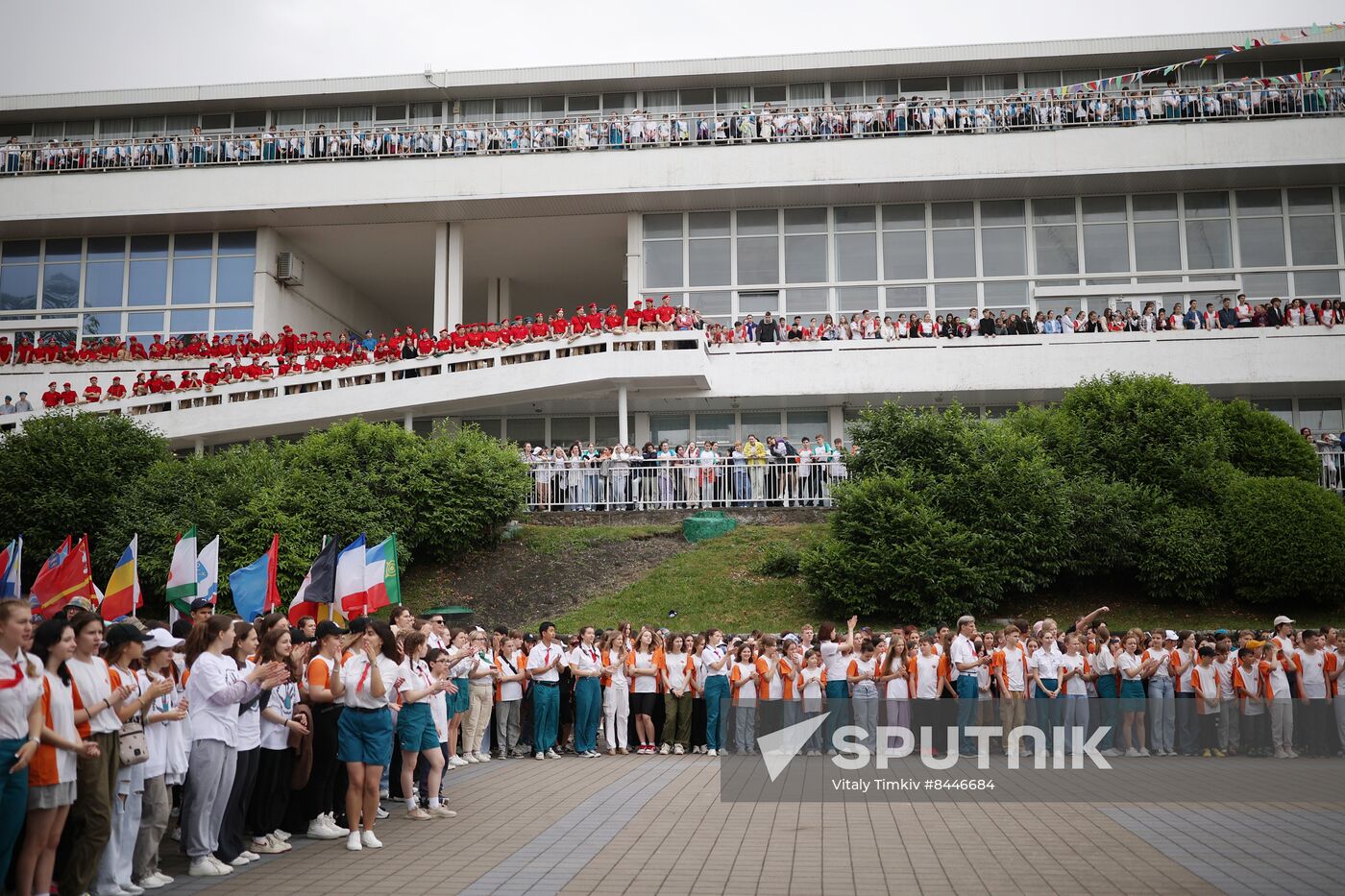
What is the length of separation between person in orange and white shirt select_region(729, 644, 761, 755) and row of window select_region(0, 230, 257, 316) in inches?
1036

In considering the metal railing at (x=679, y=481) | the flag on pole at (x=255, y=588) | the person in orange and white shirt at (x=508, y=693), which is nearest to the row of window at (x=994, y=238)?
the metal railing at (x=679, y=481)

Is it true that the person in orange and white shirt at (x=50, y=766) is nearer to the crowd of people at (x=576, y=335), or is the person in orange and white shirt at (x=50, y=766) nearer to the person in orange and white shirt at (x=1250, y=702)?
the person in orange and white shirt at (x=1250, y=702)

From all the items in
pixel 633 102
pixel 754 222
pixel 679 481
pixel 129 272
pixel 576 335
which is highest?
pixel 633 102

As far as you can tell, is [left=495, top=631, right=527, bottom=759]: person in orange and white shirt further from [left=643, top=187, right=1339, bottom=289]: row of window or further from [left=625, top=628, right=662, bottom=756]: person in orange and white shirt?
[left=643, top=187, right=1339, bottom=289]: row of window

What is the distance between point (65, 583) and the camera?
1388 centimetres

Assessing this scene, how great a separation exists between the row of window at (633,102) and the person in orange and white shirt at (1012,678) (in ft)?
87.8

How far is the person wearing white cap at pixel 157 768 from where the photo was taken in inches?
306

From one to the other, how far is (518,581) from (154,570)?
279 inches

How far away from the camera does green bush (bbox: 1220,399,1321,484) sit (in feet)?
79.7

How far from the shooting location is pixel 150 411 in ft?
104

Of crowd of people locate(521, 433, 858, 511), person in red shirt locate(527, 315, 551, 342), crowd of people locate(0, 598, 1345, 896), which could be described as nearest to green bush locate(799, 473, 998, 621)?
crowd of people locate(0, 598, 1345, 896)

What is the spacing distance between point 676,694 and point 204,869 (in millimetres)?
8232

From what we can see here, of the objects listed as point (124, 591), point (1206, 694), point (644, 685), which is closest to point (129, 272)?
point (124, 591)

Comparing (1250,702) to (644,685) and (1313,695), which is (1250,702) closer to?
(1313,695)
